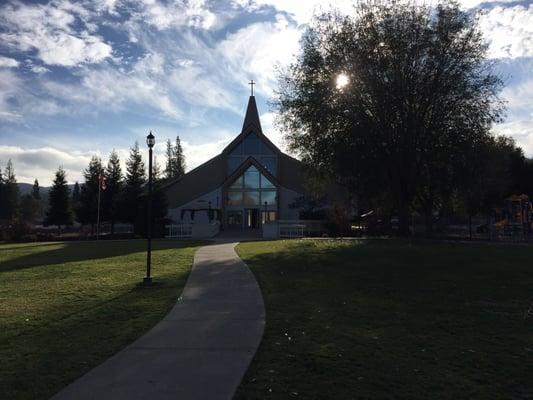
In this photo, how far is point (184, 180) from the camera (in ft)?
177

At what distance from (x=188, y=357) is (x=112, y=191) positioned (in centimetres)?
4839

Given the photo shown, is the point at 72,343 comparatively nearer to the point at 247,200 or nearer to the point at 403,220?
the point at 403,220

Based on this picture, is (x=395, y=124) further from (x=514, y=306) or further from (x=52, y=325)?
(x=52, y=325)

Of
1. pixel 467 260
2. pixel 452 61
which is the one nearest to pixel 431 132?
pixel 452 61

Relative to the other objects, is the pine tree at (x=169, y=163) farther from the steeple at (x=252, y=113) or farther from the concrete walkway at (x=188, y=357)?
the concrete walkway at (x=188, y=357)

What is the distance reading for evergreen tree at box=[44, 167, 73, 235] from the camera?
6274 cm

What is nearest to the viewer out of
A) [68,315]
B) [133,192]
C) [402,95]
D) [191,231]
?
[68,315]

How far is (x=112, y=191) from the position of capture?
51.6m

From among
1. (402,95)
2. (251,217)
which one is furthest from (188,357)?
(251,217)

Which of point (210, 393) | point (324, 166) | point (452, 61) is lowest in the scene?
point (210, 393)

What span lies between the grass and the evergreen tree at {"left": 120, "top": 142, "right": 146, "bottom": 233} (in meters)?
27.9

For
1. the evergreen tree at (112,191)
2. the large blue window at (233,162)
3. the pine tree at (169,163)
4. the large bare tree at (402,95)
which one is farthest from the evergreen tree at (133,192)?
the pine tree at (169,163)

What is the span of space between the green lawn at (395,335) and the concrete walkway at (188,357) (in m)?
0.25

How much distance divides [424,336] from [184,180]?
160 ft
